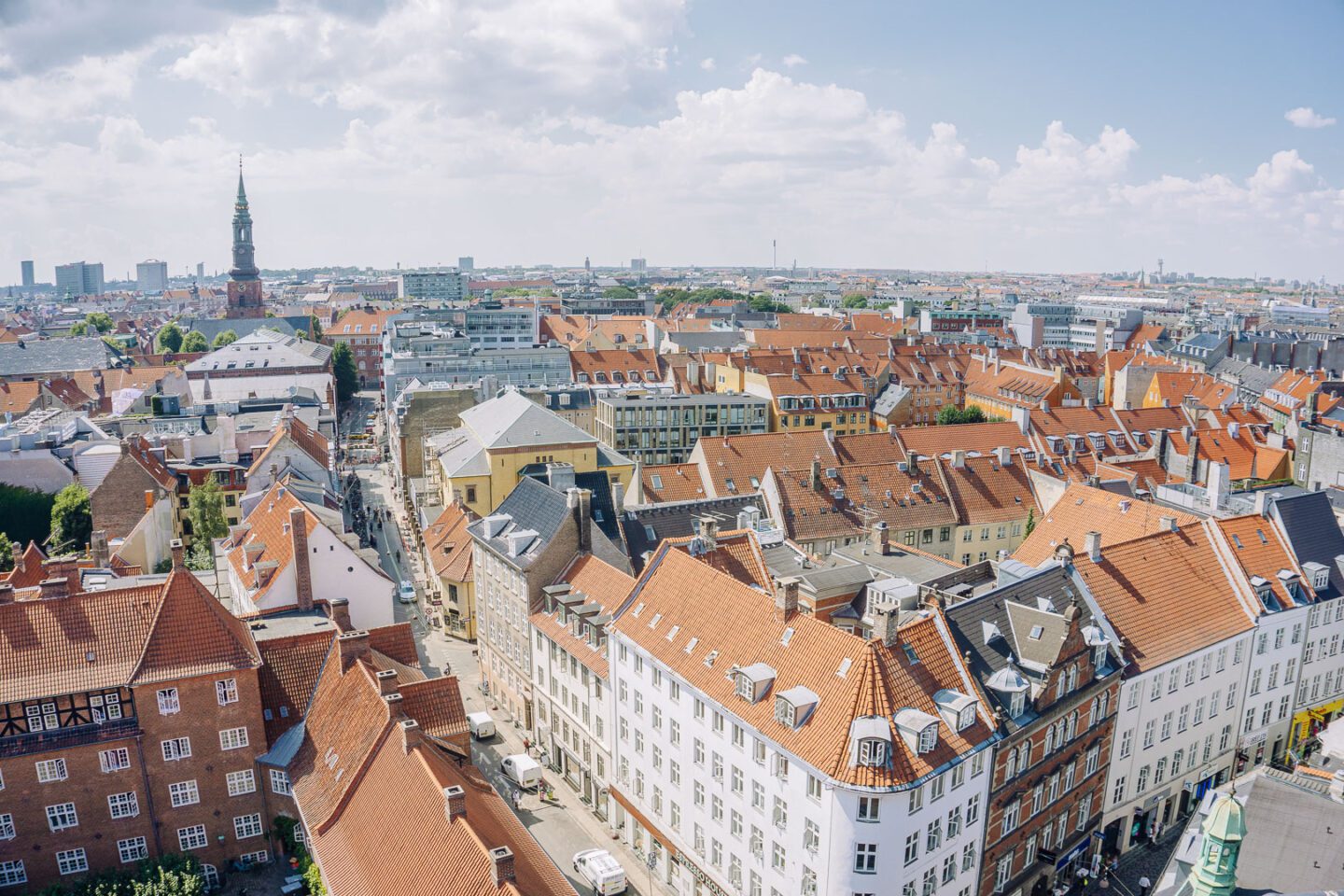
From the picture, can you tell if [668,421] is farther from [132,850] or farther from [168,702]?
[132,850]

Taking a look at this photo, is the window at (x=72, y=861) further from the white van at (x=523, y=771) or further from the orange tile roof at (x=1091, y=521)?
the orange tile roof at (x=1091, y=521)

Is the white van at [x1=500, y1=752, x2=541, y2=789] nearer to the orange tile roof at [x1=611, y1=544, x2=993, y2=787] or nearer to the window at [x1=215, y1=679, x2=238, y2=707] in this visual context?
the orange tile roof at [x1=611, y1=544, x2=993, y2=787]

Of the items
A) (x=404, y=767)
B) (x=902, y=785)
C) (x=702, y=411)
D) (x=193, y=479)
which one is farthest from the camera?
(x=702, y=411)

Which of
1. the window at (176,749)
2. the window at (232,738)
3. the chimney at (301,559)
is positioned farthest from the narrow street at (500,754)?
the window at (176,749)

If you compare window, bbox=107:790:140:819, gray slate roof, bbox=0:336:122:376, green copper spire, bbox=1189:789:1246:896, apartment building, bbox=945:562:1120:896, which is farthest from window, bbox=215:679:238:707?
gray slate roof, bbox=0:336:122:376

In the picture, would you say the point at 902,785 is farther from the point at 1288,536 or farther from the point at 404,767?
the point at 1288,536

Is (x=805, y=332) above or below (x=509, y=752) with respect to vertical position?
above

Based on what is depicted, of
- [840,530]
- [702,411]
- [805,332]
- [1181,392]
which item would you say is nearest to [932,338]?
[805,332]
